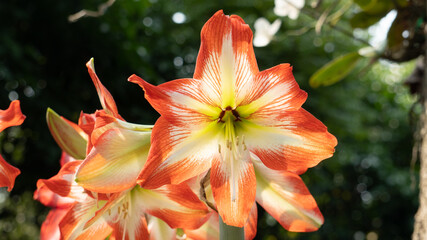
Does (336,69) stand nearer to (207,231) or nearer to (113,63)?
(207,231)

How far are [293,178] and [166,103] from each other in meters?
0.13

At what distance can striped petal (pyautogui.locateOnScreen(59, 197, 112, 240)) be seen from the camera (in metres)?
0.36

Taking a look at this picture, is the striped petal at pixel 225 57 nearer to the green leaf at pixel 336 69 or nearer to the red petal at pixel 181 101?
the red petal at pixel 181 101

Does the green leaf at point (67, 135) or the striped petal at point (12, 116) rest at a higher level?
the striped petal at point (12, 116)

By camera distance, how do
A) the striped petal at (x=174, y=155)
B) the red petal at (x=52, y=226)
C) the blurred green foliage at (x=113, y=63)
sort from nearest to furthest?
the striped petal at (x=174, y=155)
the red petal at (x=52, y=226)
the blurred green foliage at (x=113, y=63)

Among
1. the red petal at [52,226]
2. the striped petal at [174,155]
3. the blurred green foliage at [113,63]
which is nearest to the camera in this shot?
the striped petal at [174,155]

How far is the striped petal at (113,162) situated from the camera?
0.30 m

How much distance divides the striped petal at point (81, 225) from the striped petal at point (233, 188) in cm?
11

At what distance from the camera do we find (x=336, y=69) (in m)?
0.88

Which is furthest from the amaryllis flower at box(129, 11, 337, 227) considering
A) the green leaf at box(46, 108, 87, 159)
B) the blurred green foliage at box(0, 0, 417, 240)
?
the blurred green foliage at box(0, 0, 417, 240)

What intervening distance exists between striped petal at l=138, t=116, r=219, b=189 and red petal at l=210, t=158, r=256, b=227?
0.5 inches

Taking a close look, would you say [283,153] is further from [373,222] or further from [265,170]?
[373,222]

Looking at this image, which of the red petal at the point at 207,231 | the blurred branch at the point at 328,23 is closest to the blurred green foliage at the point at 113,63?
the blurred branch at the point at 328,23

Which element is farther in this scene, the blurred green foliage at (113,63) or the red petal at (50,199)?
the blurred green foliage at (113,63)
